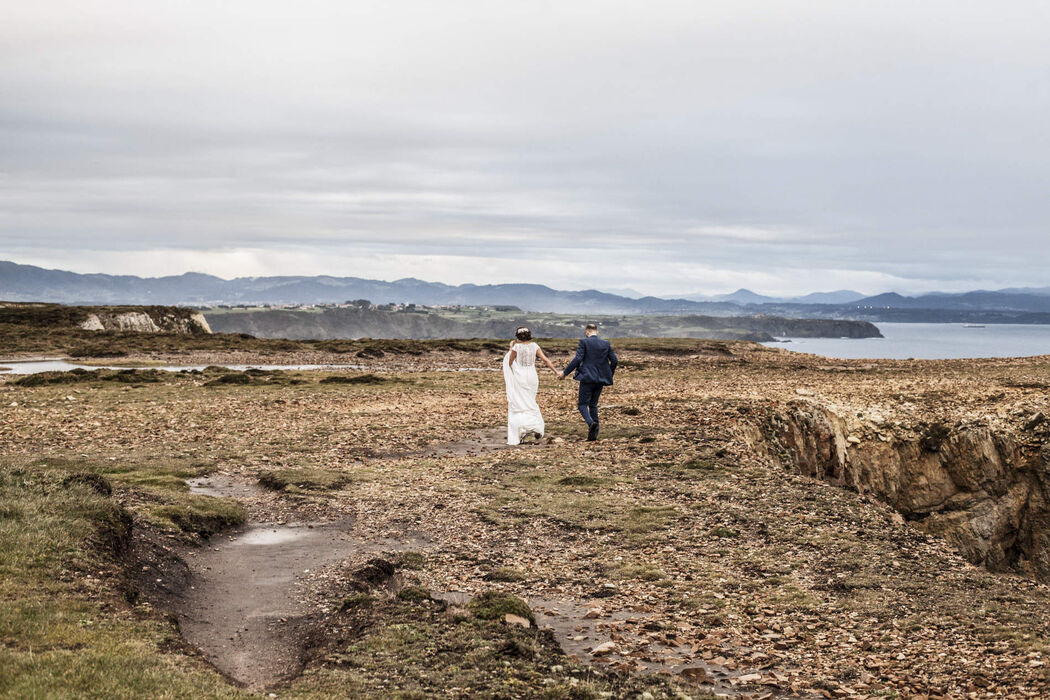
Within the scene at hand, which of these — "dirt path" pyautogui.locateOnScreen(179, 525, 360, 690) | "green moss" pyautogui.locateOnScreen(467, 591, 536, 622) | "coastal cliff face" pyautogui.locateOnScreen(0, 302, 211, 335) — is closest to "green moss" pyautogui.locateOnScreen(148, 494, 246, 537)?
"dirt path" pyautogui.locateOnScreen(179, 525, 360, 690)

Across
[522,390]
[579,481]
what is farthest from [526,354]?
[579,481]

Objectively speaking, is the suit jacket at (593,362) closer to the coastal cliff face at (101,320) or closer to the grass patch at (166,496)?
the grass patch at (166,496)

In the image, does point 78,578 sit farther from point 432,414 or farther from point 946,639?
point 432,414

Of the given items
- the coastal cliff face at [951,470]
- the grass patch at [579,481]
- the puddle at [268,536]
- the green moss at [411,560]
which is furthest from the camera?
the coastal cliff face at [951,470]

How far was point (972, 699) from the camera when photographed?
944 cm

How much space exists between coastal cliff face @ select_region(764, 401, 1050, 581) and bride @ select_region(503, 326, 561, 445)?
324 inches

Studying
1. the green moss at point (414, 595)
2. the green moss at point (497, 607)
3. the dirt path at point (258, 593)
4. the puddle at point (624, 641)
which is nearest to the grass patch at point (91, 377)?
the dirt path at point (258, 593)

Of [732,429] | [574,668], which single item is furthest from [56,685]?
[732,429]

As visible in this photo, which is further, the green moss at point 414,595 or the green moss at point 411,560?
the green moss at point 411,560

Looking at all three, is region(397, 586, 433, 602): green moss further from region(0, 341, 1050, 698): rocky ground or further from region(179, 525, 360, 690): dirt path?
region(179, 525, 360, 690): dirt path

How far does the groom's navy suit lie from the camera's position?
26.0 metres

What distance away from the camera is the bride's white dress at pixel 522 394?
26.2m

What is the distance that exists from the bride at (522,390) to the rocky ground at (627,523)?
3.67 ft

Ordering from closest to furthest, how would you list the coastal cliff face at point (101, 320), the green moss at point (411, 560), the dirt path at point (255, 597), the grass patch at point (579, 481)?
the dirt path at point (255, 597) → the green moss at point (411, 560) → the grass patch at point (579, 481) → the coastal cliff face at point (101, 320)
